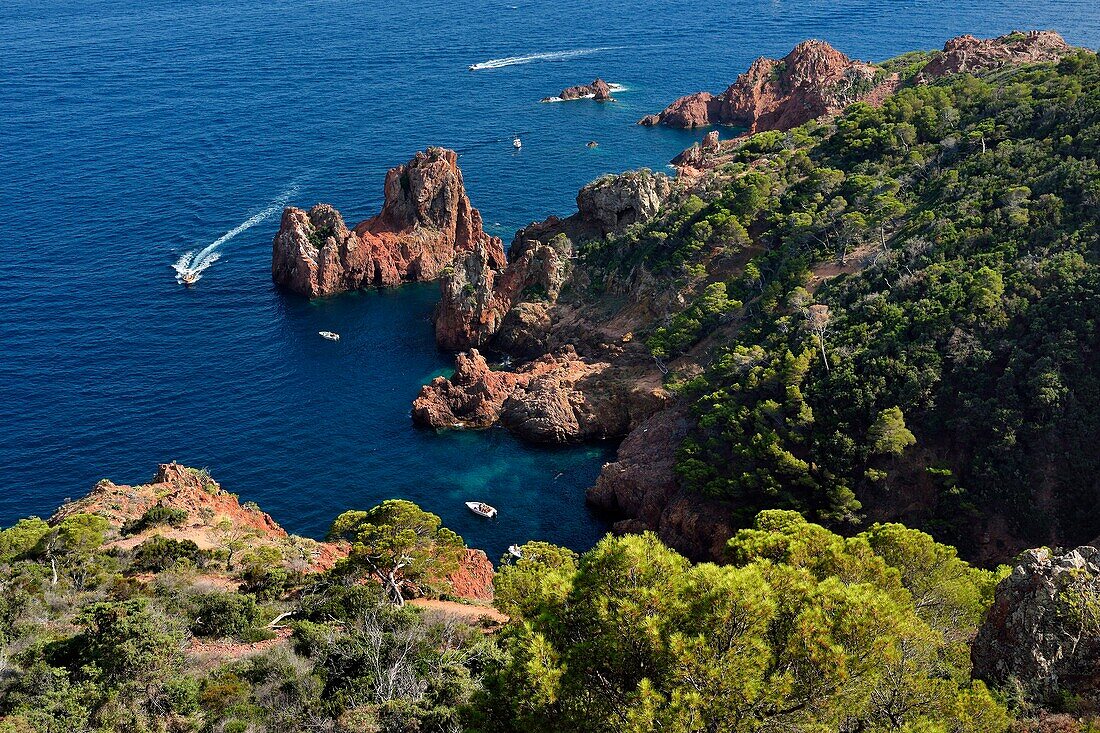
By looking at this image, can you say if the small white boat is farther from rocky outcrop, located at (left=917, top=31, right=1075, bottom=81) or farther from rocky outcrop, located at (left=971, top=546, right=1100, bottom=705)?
rocky outcrop, located at (left=917, top=31, right=1075, bottom=81)

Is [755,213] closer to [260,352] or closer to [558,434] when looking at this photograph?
[558,434]

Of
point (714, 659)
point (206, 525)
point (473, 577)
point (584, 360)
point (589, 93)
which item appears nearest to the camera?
point (714, 659)

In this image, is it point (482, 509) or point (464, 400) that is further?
point (464, 400)

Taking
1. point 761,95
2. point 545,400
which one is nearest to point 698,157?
point 761,95

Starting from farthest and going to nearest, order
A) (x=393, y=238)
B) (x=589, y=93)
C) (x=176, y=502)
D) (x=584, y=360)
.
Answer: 1. (x=589, y=93)
2. (x=393, y=238)
3. (x=584, y=360)
4. (x=176, y=502)

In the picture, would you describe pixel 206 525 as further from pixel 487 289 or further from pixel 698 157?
pixel 698 157

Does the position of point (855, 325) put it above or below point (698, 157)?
below

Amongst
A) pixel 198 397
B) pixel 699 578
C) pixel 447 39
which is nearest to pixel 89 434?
pixel 198 397

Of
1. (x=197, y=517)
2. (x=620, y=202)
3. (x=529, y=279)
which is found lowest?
(x=197, y=517)
